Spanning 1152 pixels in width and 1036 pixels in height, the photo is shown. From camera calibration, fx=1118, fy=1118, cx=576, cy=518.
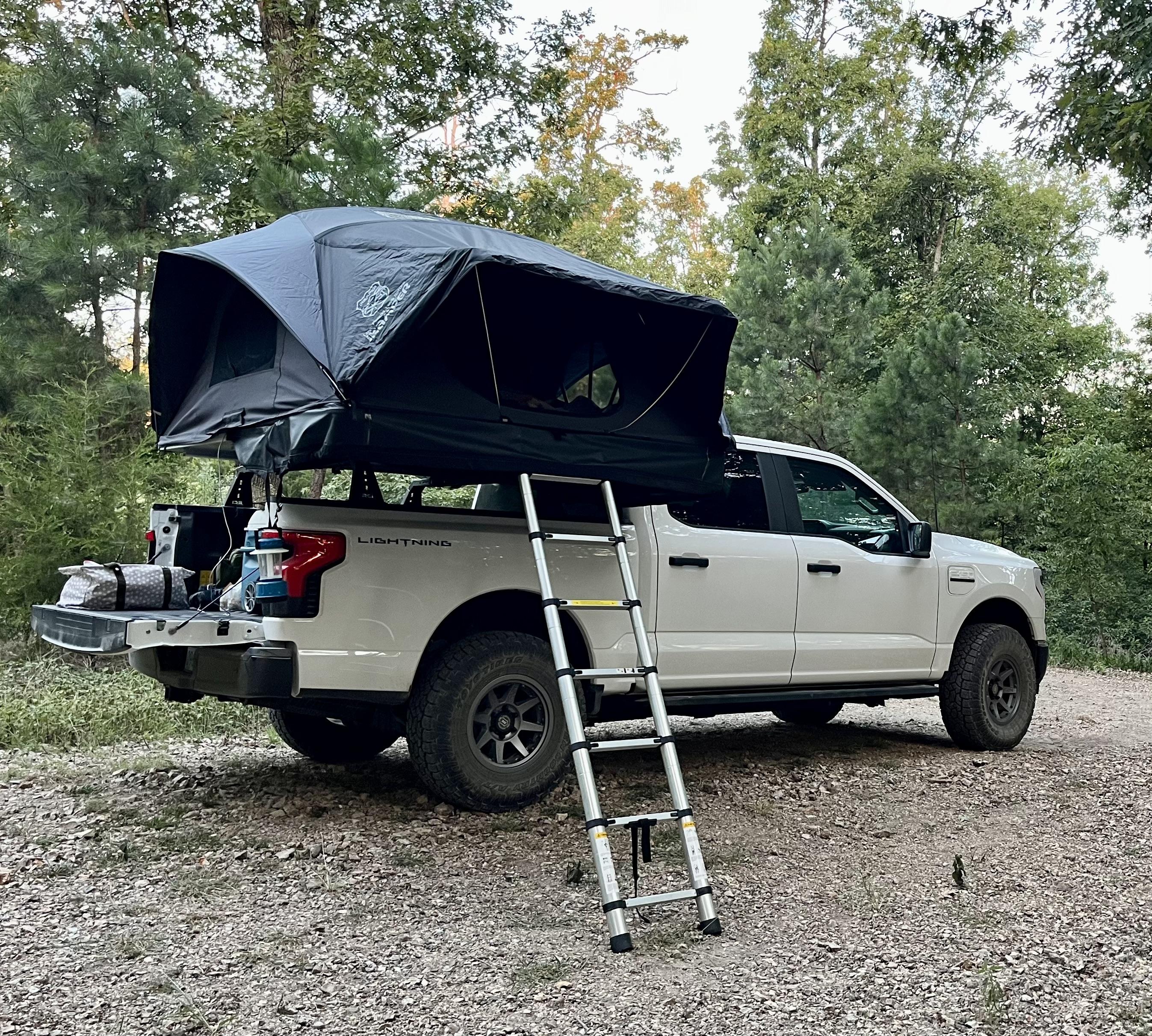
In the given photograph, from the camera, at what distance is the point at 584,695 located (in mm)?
5574

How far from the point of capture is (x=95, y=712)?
25.4 feet

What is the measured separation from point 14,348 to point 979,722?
9843mm

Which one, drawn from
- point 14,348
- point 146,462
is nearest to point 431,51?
point 14,348

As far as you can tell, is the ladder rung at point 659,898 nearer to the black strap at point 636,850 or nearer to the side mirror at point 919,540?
the black strap at point 636,850

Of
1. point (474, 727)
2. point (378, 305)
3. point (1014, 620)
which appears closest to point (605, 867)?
point (474, 727)

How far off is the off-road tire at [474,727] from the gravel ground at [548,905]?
196mm

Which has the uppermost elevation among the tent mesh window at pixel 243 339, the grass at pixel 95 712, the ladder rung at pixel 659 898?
the tent mesh window at pixel 243 339

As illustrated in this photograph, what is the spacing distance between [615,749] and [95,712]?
496 cm

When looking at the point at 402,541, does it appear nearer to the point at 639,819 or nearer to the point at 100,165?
the point at 639,819

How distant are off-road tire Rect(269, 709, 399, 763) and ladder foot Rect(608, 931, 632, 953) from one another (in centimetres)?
272

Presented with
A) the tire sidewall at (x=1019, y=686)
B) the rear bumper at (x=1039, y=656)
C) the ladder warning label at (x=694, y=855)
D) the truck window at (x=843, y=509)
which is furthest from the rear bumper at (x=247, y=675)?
the rear bumper at (x=1039, y=656)

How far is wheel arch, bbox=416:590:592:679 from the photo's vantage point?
208 inches

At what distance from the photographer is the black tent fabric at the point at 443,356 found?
443 centimetres

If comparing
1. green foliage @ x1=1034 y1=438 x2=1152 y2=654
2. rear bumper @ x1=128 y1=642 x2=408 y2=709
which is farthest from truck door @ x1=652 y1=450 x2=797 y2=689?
green foliage @ x1=1034 y1=438 x2=1152 y2=654
